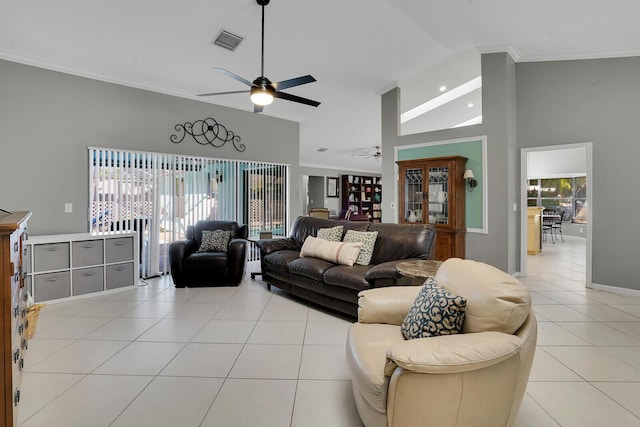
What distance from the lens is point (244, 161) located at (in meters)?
5.65

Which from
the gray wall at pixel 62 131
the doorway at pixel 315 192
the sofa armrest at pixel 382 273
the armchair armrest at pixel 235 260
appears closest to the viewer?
the sofa armrest at pixel 382 273

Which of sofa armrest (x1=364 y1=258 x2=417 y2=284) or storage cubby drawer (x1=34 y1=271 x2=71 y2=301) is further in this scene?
storage cubby drawer (x1=34 y1=271 x2=71 y2=301)

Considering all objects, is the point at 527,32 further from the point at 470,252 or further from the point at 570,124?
the point at 470,252

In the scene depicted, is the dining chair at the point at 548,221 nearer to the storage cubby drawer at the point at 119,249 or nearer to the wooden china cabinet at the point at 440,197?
the wooden china cabinet at the point at 440,197

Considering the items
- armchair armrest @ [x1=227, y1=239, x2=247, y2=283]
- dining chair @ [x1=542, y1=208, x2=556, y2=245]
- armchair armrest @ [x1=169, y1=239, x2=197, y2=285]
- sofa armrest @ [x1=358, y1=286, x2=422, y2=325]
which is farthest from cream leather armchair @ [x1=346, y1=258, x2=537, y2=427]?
dining chair @ [x1=542, y1=208, x2=556, y2=245]

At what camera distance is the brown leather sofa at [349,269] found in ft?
9.48

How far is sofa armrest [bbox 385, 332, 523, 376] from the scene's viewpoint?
118 cm

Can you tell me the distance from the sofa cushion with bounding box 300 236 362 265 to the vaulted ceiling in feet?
8.60

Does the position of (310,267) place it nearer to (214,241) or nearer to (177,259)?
(214,241)

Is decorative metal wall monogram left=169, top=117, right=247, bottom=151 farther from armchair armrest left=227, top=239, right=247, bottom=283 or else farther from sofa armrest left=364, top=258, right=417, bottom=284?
sofa armrest left=364, top=258, right=417, bottom=284

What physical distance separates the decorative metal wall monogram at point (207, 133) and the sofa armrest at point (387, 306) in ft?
14.2

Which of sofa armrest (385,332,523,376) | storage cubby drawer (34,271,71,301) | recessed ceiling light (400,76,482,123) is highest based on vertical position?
recessed ceiling light (400,76,482,123)

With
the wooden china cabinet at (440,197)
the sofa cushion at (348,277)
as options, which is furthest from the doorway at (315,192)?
the sofa cushion at (348,277)

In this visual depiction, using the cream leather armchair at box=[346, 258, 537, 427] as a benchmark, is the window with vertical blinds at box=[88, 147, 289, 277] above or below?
above
